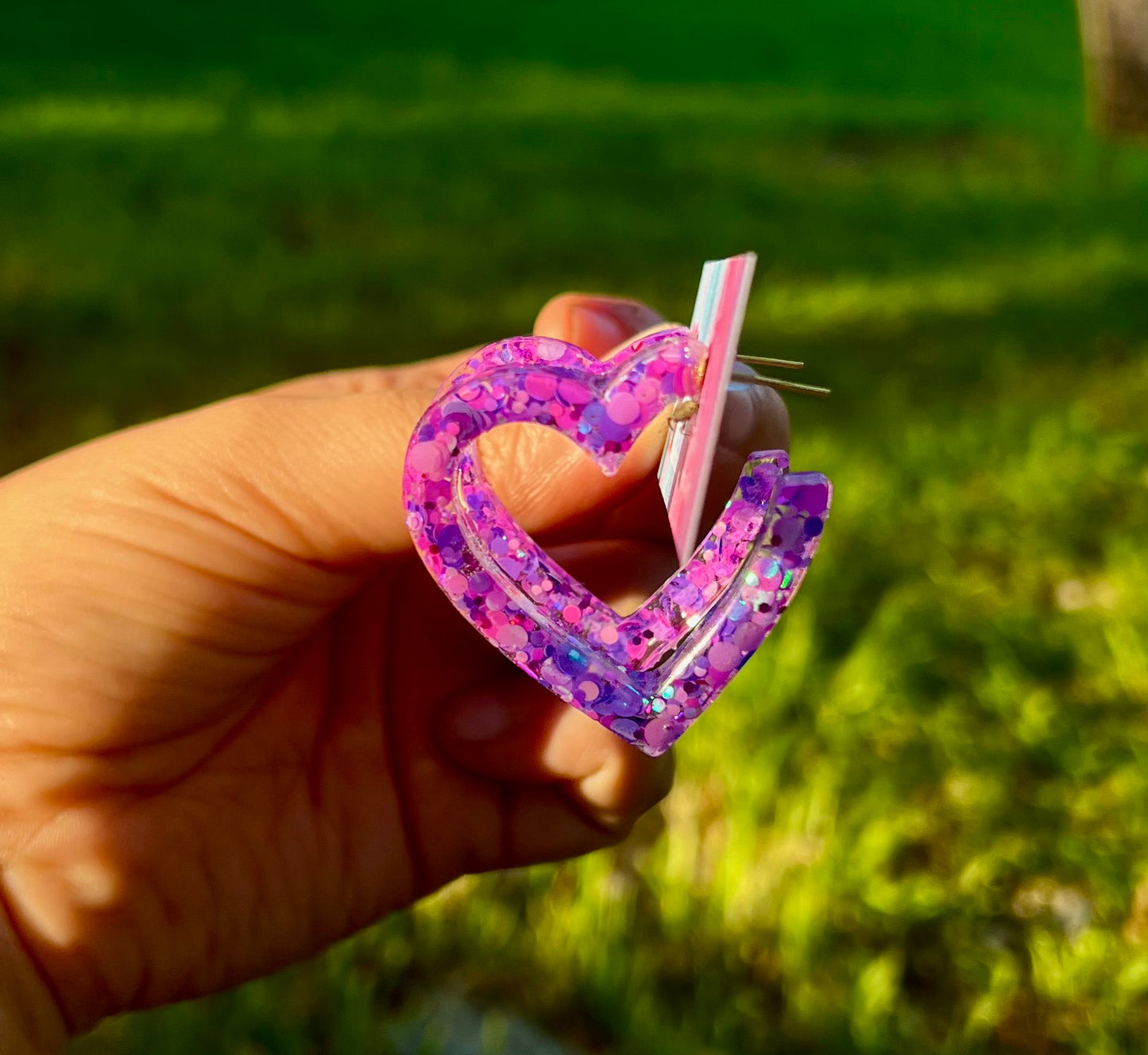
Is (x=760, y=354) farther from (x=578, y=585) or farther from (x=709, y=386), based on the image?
(x=709, y=386)

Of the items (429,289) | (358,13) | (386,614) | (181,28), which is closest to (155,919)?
(386,614)

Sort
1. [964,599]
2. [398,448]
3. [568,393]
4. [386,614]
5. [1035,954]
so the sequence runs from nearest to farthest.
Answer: [568,393], [398,448], [386,614], [1035,954], [964,599]

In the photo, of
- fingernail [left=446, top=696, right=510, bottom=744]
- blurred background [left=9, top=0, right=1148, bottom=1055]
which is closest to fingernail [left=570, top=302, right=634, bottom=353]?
fingernail [left=446, top=696, right=510, bottom=744]

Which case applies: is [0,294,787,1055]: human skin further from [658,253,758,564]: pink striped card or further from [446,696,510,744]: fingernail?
[658,253,758,564]: pink striped card

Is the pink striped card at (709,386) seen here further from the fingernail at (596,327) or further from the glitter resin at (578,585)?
the fingernail at (596,327)

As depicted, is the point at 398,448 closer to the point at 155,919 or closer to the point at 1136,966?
the point at 155,919

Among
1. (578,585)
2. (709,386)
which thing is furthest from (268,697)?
(709,386)
